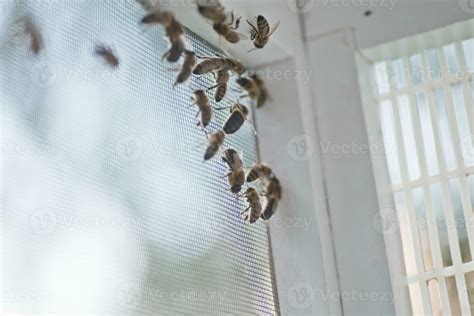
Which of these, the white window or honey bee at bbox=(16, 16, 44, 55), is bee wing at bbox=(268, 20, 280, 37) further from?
honey bee at bbox=(16, 16, 44, 55)

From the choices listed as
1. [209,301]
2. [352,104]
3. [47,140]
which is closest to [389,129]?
[352,104]

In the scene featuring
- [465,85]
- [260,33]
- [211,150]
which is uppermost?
[260,33]

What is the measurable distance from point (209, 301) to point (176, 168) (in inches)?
12.7

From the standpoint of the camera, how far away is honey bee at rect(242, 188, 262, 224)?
207 centimetres

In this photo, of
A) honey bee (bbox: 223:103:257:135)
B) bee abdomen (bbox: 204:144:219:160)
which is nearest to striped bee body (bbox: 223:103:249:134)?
honey bee (bbox: 223:103:257:135)

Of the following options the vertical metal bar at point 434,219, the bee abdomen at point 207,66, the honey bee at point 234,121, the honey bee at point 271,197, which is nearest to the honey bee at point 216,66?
the bee abdomen at point 207,66

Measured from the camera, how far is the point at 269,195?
87.2 inches

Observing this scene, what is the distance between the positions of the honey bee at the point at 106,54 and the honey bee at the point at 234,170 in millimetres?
394

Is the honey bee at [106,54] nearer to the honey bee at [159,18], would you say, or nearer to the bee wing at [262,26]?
the honey bee at [159,18]

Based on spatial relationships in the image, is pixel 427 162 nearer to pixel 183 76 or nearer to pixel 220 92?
pixel 220 92

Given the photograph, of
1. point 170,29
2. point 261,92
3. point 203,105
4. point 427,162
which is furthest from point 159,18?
point 427,162

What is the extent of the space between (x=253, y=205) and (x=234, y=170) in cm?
13

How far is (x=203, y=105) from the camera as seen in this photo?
190cm

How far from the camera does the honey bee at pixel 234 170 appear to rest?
199 cm
